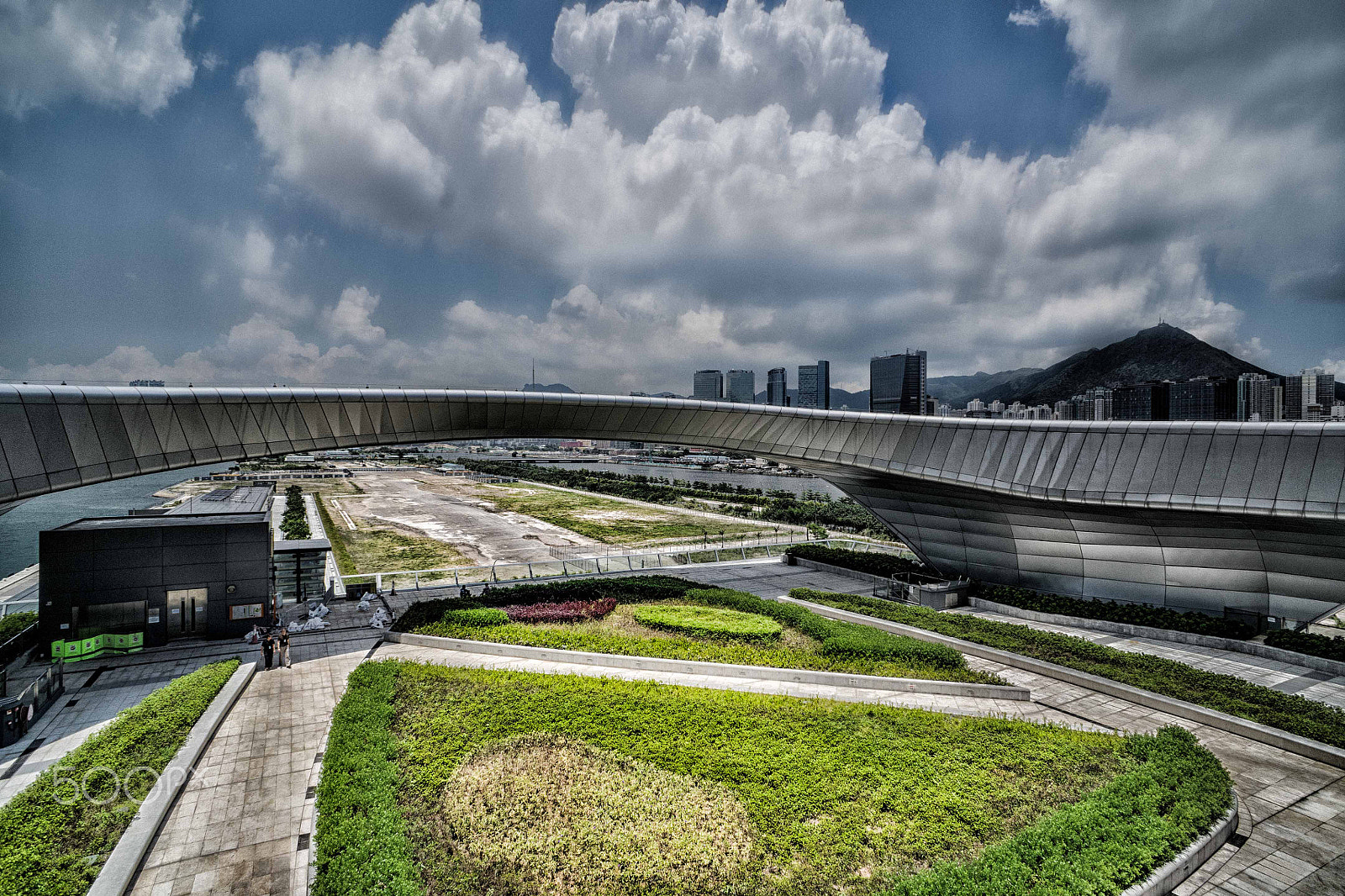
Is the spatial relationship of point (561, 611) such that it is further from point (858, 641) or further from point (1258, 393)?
point (1258, 393)

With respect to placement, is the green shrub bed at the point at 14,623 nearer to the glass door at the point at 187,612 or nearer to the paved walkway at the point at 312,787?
the glass door at the point at 187,612

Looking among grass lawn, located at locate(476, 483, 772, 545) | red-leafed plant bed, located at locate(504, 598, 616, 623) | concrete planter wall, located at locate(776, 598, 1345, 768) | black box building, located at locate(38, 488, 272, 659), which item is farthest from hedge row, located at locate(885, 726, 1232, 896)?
grass lawn, located at locate(476, 483, 772, 545)

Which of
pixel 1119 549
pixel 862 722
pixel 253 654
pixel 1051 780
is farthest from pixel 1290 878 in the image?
pixel 253 654

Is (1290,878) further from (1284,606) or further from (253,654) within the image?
(253,654)

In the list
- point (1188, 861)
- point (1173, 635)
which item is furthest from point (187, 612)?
point (1173, 635)

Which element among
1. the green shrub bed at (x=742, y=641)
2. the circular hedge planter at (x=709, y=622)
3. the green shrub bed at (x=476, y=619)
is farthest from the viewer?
the green shrub bed at (x=476, y=619)

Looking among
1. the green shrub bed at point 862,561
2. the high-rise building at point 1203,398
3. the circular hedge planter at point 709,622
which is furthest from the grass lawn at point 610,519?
the high-rise building at point 1203,398

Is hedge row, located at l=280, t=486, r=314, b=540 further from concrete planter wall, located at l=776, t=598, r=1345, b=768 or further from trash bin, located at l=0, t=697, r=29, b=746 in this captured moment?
concrete planter wall, located at l=776, t=598, r=1345, b=768
